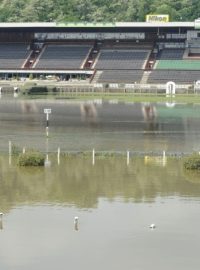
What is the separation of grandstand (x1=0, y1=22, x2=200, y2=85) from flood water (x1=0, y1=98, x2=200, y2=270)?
6409 centimetres

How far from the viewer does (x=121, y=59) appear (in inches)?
4609

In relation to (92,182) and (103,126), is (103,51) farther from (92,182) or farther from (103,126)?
(92,182)

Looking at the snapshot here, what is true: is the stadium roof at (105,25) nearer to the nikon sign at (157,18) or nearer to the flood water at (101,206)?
the nikon sign at (157,18)

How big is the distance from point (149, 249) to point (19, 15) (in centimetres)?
14023

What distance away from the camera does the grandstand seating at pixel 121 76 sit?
109819mm

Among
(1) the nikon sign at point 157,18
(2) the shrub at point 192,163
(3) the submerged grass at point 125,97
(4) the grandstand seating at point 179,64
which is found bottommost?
(3) the submerged grass at point 125,97

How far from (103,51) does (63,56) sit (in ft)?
21.6

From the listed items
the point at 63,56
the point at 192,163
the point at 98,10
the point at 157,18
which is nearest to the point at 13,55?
the point at 63,56

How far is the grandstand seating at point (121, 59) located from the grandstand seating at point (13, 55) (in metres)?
12.9

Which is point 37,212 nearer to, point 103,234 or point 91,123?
point 103,234

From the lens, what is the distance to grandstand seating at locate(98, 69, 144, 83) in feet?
360

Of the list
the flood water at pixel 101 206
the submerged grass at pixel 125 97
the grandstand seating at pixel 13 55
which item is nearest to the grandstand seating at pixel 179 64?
the submerged grass at pixel 125 97

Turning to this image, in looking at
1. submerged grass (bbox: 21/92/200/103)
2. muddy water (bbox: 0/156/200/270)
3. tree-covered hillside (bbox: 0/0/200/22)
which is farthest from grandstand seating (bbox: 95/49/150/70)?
muddy water (bbox: 0/156/200/270)

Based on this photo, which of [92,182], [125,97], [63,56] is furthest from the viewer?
[63,56]
